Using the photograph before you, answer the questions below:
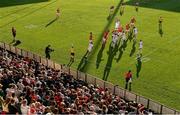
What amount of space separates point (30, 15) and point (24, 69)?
81.7 feet

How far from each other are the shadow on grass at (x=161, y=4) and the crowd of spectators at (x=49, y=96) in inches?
984

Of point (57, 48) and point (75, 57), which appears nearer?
point (75, 57)

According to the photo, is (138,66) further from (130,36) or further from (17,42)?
(17,42)

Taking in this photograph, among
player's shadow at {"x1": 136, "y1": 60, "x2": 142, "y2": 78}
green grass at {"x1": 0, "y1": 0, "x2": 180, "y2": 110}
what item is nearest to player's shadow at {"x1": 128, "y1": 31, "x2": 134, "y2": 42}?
green grass at {"x1": 0, "y1": 0, "x2": 180, "y2": 110}

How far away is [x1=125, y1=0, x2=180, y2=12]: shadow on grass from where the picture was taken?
5149 centimetres

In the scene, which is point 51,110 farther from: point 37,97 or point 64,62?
point 64,62

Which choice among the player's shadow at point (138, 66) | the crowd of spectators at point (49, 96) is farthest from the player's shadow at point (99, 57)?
the crowd of spectators at point (49, 96)

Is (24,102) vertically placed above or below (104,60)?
above

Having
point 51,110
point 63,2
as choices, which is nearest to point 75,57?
point 51,110

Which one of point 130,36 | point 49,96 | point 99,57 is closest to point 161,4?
point 130,36

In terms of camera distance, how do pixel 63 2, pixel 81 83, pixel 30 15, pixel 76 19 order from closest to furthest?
pixel 81 83
pixel 76 19
pixel 30 15
pixel 63 2

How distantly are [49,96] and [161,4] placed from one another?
33.8m

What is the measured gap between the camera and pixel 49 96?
75.7 ft

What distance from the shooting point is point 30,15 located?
2090 inches
